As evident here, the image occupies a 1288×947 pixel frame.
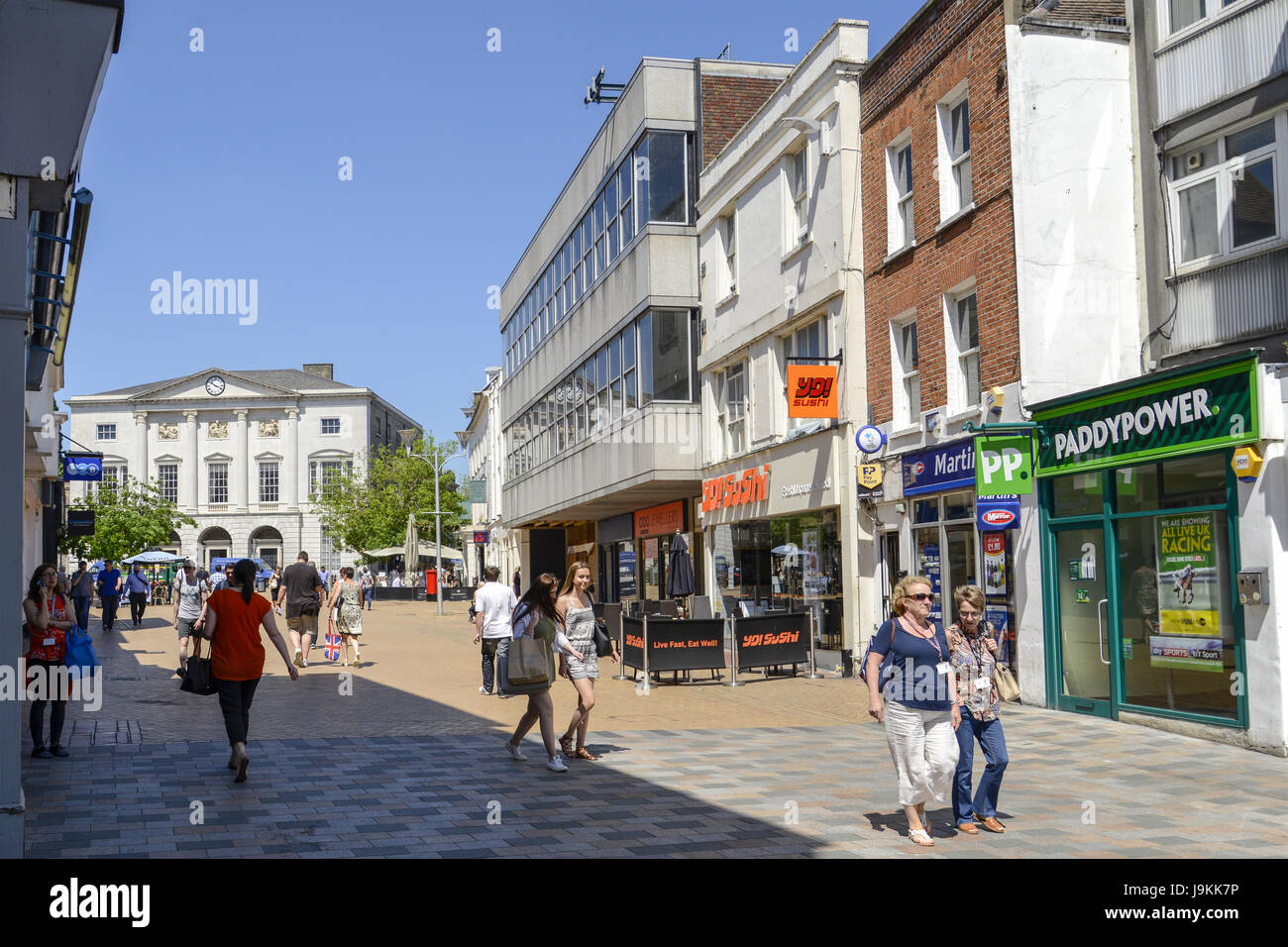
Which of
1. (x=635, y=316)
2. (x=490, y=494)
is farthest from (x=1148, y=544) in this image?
(x=490, y=494)

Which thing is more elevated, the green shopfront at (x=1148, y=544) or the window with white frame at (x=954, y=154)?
the window with white frame at (x=954, y=154)

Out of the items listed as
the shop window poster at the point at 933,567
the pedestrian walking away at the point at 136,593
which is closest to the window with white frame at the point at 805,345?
the shop window poster at the point at 933,567

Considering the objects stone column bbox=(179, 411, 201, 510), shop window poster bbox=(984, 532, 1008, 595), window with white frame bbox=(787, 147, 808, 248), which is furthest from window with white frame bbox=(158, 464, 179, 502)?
shop window poster bbox=(984, 532, 1008, 595)

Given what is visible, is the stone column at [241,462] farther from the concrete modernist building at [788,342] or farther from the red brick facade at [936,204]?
the red brick facade at [936,204]

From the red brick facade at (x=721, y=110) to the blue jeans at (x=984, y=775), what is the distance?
63.1ft

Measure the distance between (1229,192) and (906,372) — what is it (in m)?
5.94

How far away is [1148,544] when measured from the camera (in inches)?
523

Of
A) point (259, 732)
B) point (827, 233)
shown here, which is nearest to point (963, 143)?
point (827, 233)

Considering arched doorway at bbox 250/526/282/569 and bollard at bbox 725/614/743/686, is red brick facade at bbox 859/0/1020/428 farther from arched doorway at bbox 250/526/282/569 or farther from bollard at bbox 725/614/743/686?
arched doorway at bbox 250/526/282/569

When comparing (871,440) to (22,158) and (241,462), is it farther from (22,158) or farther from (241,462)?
(241,462)

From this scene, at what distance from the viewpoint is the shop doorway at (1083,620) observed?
13984mm

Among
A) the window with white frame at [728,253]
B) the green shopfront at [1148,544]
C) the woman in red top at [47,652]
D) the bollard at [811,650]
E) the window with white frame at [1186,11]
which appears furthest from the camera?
the window with white frame at [728,253]

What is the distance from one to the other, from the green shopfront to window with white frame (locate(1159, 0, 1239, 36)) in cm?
429

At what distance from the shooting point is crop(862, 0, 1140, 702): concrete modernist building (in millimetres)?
15164
